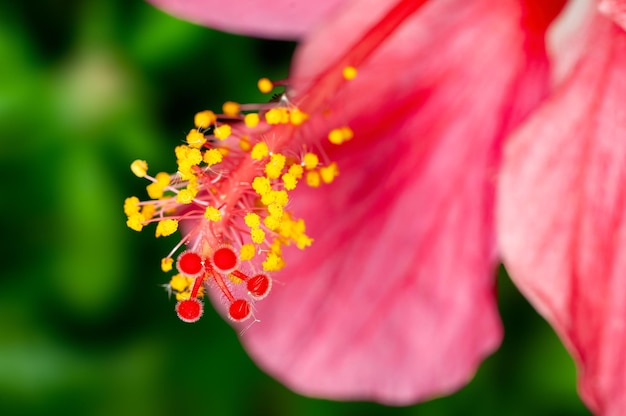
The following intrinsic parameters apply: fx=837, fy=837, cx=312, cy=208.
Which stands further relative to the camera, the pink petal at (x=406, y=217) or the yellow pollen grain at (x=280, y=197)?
the pink petal at (x=406, y=217)

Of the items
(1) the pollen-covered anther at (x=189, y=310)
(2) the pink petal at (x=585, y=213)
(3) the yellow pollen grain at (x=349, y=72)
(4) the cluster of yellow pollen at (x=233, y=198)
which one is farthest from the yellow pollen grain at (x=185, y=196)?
(2) the pink petal at (x=585, y=213)

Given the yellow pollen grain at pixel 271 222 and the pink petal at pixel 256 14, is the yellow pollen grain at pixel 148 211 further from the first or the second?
the pink petal at pixel 256 14

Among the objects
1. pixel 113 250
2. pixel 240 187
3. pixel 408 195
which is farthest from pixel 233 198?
pixel 113 250

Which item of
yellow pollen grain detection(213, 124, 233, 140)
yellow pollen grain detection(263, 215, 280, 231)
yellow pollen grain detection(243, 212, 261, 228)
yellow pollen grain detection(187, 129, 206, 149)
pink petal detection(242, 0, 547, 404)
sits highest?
yellow pollen grain detection(187, 129, 206, 149)

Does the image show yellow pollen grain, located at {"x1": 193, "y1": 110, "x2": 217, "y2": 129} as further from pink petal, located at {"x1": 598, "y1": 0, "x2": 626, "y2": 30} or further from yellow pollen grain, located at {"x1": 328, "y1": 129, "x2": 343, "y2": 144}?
pink petal, located at {"x1": 598, "y1": 0, "x2": 626, "y2": 30}

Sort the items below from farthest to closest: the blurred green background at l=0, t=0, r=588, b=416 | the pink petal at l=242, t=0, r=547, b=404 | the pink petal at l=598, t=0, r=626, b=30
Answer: the blurred green background at l=0, t=0, r=588, b=416, the pink petal at l=242, t=0, r=547, b=404, the pink petal at l=598, t=0, r=626, b=30

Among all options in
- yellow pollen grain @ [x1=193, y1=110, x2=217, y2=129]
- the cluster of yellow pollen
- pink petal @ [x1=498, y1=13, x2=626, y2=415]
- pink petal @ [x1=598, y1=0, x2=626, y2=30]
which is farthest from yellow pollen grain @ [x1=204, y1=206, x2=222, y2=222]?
pink petal @ [x1=598, y1=0, x2=626, y2=30]
